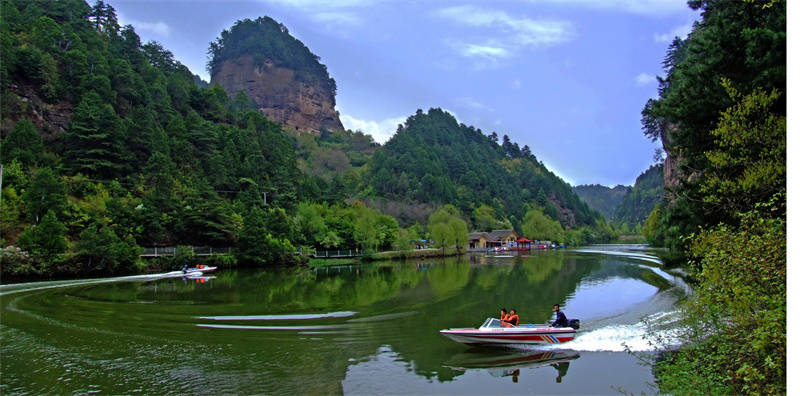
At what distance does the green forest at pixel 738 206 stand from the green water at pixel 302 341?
10.4ft


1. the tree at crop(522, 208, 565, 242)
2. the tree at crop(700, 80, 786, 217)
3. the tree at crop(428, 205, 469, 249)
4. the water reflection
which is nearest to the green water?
the water reflection

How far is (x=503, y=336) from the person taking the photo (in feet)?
47.2

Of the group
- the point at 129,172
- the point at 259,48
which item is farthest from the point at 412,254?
the point at 259,48

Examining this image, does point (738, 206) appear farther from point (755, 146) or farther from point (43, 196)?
point (43, 196)

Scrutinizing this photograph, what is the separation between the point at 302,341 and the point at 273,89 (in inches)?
7105

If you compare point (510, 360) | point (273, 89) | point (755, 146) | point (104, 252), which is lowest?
point (510, 360)

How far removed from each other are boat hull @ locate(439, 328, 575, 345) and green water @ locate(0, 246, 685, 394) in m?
0.36

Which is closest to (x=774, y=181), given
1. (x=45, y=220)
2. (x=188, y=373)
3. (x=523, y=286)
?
(x=188, y=373)

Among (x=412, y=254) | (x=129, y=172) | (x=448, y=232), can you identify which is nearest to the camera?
(x=129, y=172)

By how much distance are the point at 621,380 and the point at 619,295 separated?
56.1 feet

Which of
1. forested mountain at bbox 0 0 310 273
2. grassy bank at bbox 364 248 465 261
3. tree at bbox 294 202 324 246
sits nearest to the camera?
forested mountain at bbox 0 0 310 273

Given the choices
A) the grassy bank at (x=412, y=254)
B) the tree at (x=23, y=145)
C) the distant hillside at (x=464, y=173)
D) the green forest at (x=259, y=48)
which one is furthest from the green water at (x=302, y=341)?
the green forest at (x=259, y=48)

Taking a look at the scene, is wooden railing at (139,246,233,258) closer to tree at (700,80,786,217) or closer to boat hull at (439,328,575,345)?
boat hull at (439,328,575,345)

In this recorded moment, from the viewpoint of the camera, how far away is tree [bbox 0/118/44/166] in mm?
40594
